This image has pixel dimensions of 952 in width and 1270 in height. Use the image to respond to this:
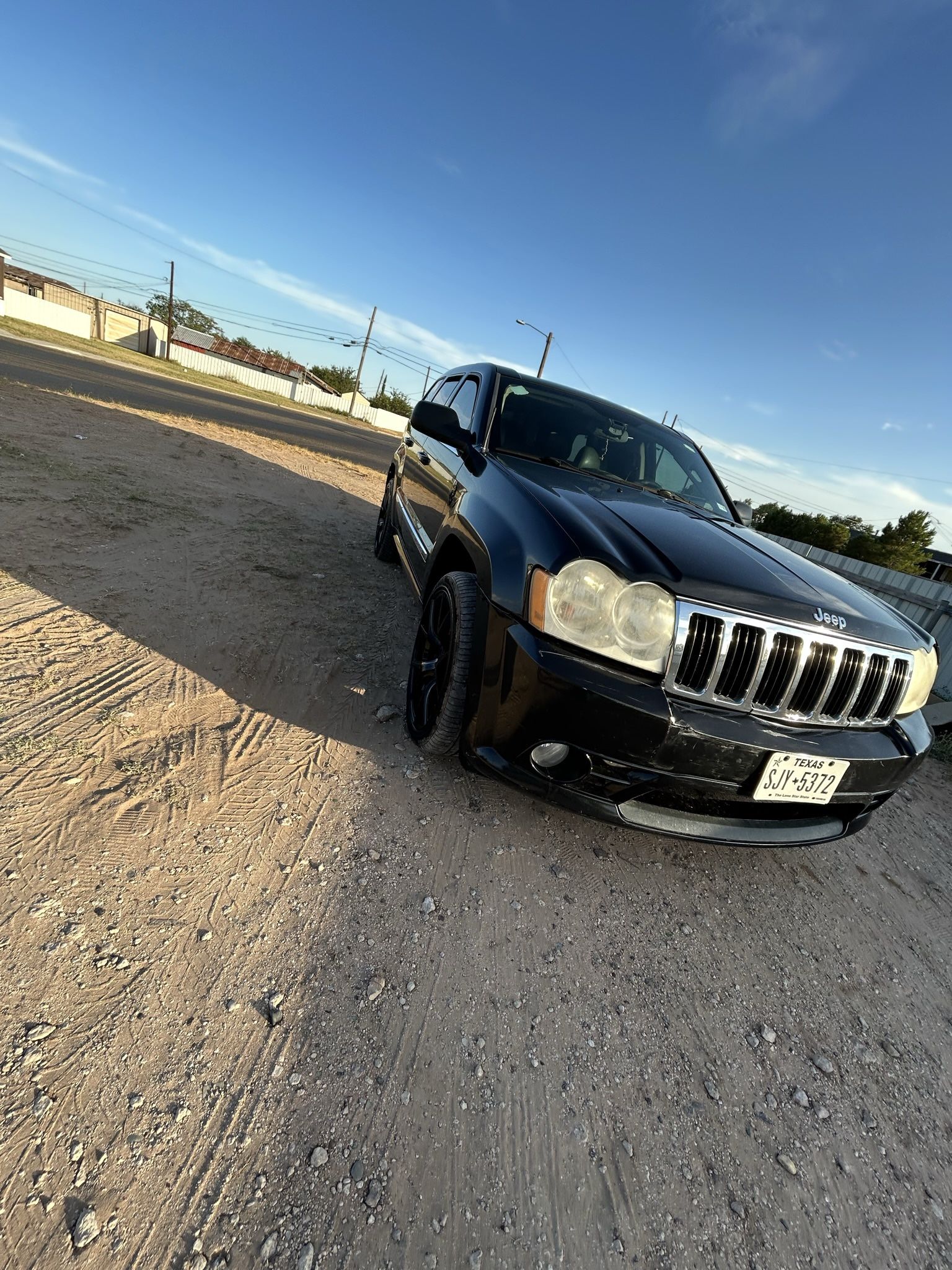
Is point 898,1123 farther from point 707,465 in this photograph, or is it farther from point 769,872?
point 707,465

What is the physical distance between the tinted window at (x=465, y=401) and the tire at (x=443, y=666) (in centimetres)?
123

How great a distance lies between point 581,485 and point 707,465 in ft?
5.61

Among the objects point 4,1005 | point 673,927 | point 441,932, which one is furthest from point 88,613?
point 673,927

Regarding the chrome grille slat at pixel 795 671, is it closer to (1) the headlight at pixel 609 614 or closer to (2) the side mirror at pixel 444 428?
(1) the headlight at pixel 609 614

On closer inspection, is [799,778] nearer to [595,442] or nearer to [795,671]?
[795,671]

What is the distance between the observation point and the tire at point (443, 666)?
2.30m

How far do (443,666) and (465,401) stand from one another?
198cm

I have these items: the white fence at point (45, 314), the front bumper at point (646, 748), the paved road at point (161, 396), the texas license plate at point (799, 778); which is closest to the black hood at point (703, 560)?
the front bumper at point (646, 748)

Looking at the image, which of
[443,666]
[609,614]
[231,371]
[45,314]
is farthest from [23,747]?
[231,371]

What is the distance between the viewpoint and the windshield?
3141 millimetres

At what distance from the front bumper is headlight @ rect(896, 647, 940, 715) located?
116 mm

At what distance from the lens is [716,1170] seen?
1439mm

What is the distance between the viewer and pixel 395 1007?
1.58m

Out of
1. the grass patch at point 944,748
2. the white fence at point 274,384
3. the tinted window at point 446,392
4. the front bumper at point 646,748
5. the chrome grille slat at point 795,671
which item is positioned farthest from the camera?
the white fence at point 274,384
